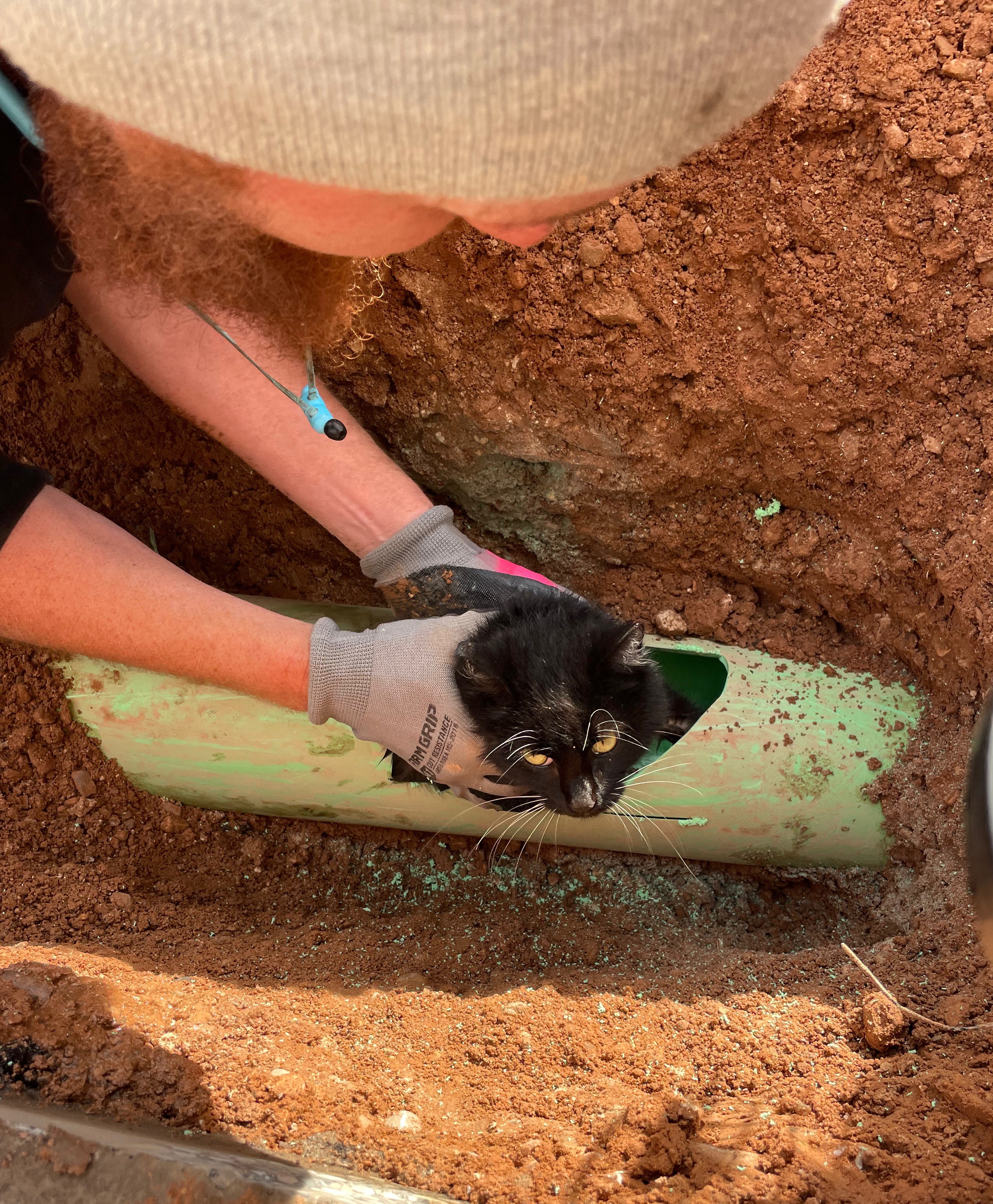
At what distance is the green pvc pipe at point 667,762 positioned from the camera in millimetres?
1966

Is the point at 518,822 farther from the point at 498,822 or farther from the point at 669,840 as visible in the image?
the point at 669,840

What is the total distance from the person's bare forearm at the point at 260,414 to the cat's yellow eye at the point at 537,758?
2.12 feet

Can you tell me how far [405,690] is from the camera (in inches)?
67.5

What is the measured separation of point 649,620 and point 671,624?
8cm

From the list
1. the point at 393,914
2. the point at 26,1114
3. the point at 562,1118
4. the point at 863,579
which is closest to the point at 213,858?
the point at 393,914

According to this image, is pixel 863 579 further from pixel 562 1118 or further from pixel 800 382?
pixel 562 1118

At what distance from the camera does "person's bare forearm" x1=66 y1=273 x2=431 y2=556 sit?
1.89m

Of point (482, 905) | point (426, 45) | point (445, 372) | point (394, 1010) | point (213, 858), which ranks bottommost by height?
point (482, 905)

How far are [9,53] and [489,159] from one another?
0.51m

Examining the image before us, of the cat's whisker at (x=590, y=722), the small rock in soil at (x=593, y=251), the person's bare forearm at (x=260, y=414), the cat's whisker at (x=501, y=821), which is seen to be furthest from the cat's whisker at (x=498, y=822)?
the small rock in soil at (x=593, y=251)

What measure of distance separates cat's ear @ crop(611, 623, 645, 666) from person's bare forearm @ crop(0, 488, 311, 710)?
614 mm

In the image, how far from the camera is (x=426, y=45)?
80 cm

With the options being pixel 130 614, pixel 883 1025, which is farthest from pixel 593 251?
pixel 883 1025

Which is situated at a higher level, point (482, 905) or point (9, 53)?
point (9, 53)
